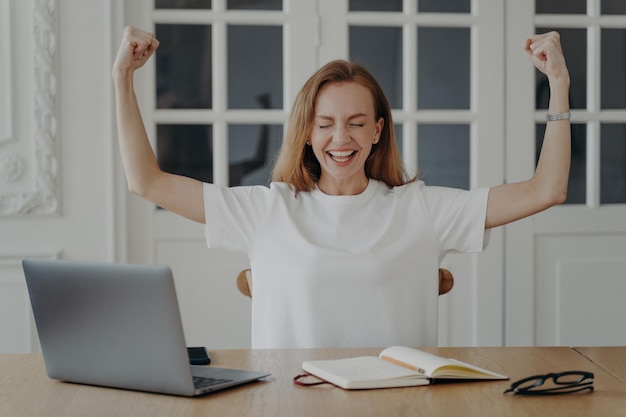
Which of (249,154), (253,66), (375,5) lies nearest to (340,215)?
(249,154)

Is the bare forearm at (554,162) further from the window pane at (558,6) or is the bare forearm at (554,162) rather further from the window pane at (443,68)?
the window pane at (558,6)

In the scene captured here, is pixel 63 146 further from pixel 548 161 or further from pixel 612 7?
pixel 612 7

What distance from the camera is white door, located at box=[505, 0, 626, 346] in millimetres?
4078

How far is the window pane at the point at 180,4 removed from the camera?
3936mm

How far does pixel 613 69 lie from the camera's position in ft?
13.8

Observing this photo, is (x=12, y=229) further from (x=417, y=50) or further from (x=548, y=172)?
(x=548, y=172)

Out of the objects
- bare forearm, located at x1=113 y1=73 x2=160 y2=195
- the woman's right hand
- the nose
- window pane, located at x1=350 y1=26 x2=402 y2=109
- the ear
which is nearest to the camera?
the woman's right hand

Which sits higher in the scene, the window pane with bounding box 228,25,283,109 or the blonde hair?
the window pane with bounding box 228,25,283,109

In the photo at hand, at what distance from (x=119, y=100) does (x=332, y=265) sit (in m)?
0.67

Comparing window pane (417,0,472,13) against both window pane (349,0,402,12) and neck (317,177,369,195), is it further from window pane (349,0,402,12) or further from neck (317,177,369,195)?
neck (317,177,369,195)

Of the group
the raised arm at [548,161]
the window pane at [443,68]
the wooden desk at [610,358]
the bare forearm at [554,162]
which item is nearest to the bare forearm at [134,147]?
the raised arm at [548,161]

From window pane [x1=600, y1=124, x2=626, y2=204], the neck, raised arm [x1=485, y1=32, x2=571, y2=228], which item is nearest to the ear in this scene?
the neck

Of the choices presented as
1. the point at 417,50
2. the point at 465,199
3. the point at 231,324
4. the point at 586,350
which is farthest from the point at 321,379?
the point at 417,50

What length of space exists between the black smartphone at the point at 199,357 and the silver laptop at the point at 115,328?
0.11 meters
